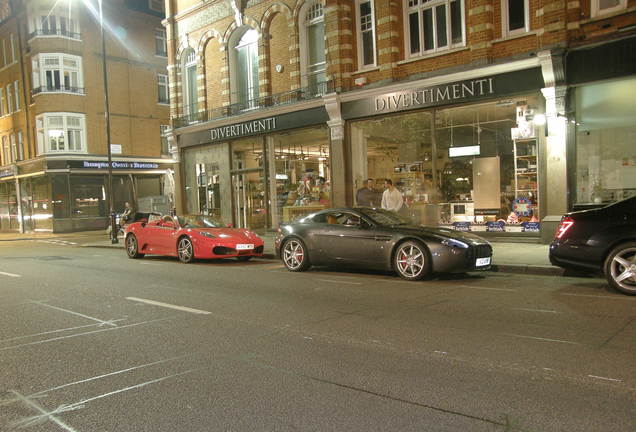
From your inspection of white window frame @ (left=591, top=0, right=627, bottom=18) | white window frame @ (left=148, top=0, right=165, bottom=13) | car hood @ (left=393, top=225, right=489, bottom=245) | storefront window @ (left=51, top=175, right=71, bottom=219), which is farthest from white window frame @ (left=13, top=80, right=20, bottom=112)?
white window frame @ (left=591, top=0, right=627, bottom=18)

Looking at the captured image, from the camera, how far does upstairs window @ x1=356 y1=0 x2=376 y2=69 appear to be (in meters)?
17.2

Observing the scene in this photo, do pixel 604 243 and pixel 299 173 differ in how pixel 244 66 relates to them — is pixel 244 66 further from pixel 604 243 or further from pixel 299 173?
pixel 604 243

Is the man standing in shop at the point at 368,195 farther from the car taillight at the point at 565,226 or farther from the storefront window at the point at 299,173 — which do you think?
the car taillight at the point at 565,226

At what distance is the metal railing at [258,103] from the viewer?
720 inches

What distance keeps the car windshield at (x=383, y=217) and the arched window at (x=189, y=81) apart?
15.4m

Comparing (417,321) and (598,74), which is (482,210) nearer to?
(598,74)

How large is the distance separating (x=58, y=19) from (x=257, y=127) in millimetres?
20169

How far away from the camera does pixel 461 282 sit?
9.08 meters

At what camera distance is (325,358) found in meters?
4.86

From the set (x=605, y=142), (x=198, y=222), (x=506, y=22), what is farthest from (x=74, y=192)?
(x=605, y=142)

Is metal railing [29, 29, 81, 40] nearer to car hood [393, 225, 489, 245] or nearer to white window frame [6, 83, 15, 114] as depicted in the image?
white window frame [6, 83, 15, 114]

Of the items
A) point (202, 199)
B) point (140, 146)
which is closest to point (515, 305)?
point (202, 199)

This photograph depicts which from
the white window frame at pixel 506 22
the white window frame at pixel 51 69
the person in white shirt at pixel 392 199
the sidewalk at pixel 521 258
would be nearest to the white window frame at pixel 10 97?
the white window frame at pixel 51 69

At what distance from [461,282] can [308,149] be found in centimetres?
1107
